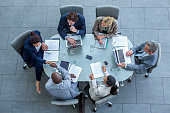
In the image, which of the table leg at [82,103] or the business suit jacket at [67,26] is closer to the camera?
the business suit jacket at [67,26]

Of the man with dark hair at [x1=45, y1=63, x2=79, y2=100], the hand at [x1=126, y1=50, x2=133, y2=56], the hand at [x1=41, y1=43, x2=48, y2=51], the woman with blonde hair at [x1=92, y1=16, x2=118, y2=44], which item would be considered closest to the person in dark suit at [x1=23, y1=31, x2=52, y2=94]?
the hand at [x1=41, y1=43, x2=48, y2=51]

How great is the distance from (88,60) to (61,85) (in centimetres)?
72

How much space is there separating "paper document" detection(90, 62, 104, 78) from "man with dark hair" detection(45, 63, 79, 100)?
38 cm

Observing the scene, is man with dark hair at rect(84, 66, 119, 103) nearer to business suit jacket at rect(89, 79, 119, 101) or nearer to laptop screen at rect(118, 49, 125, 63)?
business suit jacket at rect(89, 79, 119, 101)

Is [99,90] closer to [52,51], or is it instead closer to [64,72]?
[64,72]

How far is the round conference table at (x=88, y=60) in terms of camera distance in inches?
141

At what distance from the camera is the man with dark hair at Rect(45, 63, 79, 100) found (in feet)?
10.5

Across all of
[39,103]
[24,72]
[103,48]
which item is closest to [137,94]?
[103,48]

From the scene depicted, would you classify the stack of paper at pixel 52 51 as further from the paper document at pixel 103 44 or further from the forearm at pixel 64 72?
the paper document at pixel 103 44

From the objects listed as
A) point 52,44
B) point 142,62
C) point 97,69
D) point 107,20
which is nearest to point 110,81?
point 97,69

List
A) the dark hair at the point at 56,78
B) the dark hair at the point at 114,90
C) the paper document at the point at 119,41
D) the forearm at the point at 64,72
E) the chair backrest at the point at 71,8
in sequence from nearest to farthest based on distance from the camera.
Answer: the dark hair at the point at 56,78 → the dark hair at the point at 114,90 → the forearm at the point at 64,72 → the paper document at the point at 119,41 → the chair backrest at the point at 71,8

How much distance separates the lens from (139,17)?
495 centimetres

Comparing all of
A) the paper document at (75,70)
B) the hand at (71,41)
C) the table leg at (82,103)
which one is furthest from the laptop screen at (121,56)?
the table leg at (82,103)

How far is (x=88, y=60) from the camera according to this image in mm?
3676
